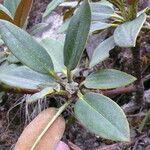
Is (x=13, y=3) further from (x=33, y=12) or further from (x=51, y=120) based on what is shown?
(x=33, y=12)

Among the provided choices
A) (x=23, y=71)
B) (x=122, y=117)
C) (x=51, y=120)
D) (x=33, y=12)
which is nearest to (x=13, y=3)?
(x=23, y=71)

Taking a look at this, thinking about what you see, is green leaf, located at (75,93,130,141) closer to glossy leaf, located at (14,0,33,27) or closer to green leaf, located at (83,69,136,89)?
green leaf, located at (83,69,136,89)

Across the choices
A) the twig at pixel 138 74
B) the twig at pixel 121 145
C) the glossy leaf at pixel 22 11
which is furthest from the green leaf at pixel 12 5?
the twig at pixel 121 145

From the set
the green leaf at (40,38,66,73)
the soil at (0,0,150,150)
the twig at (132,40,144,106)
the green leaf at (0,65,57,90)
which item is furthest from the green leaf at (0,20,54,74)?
the soil at (0,0,150,150)

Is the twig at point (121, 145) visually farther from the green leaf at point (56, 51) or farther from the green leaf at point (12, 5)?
the green leaf at point (12, 5)

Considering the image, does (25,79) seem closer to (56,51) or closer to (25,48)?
(25,48)
